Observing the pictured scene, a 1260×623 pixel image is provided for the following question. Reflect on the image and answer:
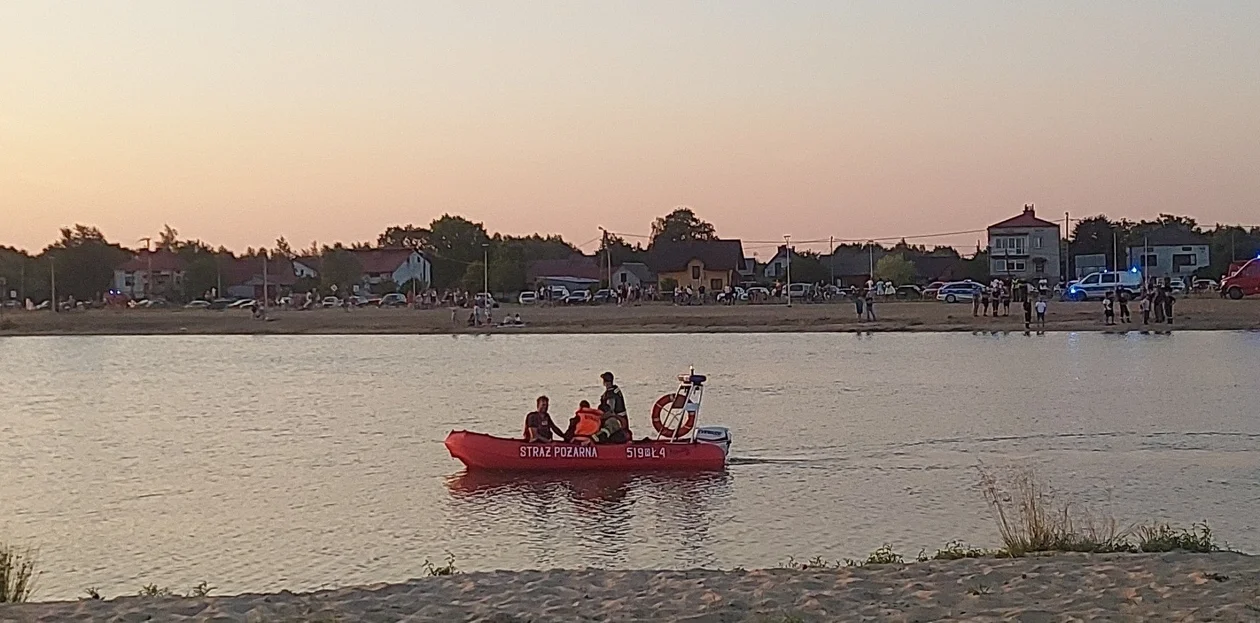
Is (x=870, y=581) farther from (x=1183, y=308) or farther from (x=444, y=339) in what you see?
(x=1183, y=308)

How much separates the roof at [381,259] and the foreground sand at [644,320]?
35488 millimetres

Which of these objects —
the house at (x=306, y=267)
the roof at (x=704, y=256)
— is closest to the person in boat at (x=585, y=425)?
the roof at (x=704, y=256)

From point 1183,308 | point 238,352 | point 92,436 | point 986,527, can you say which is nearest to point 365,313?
point 238,352

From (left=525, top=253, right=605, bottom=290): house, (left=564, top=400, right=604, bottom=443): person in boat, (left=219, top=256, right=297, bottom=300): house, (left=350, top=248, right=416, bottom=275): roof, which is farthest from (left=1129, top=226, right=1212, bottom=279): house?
(left=564, top=400, right=604, bottom=443): person in boat

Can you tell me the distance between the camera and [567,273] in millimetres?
127188

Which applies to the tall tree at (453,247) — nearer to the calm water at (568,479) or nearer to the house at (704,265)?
the house at (704,265)

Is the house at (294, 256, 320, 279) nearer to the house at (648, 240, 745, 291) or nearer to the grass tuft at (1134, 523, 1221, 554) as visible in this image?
the house at (648, 240, 745, 291)

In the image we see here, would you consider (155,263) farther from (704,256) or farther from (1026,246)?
(1026,246)

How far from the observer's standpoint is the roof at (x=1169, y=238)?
117812 mm

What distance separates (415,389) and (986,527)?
74.3 feet

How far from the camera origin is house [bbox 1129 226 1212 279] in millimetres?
116438

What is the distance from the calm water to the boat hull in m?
0.40

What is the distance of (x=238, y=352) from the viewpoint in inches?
2234

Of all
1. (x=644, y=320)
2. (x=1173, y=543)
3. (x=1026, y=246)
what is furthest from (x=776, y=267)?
(x=1173, y=543)
